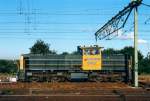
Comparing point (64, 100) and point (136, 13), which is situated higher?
point (136, 13)

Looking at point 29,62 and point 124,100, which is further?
point 29,62

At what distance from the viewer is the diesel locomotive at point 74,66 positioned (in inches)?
1533

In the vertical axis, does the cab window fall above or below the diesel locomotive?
above

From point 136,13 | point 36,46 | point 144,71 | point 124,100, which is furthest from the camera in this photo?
point 144,71

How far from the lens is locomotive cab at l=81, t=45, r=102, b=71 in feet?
128

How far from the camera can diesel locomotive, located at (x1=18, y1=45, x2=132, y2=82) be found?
128ft

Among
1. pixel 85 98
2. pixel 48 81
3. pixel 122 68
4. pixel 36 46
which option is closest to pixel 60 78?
pixel 48 81

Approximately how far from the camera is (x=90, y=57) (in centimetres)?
3900

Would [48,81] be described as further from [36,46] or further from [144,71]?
[144,71]

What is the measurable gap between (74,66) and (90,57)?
1.76 meters

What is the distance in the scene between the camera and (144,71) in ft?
268

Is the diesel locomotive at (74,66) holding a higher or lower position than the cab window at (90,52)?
lower

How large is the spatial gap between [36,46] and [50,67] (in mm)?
37015

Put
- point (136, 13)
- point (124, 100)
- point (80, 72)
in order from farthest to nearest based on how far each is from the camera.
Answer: point (80, 72) < point (136, 13) < point (124, 100)
